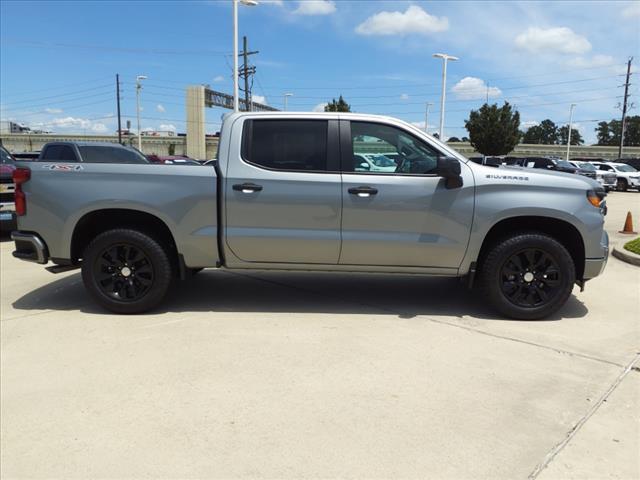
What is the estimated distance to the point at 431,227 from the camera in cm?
475

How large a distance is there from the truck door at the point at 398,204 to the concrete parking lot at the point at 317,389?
2.15 feet

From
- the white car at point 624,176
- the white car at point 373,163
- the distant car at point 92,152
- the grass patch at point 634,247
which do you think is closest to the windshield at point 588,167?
the white car at point 624,176

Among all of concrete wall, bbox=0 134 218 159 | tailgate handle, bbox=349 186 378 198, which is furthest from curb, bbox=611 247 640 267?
concrete wall, bbox=0 134 218 159

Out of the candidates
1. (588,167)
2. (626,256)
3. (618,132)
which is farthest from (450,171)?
(618,132)

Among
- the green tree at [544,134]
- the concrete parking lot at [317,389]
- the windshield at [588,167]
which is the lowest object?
the concrete parking lot at [317,389]

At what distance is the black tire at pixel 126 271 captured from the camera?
489 cm

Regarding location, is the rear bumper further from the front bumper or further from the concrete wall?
the concrete wall

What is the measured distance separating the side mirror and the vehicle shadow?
1329 millimetres

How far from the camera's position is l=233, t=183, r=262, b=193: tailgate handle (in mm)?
4711

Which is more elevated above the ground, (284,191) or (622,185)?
(284,191)

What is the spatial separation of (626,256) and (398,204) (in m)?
5.05

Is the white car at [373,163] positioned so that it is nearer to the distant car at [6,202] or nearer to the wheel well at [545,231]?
the wheel well at [545,231]

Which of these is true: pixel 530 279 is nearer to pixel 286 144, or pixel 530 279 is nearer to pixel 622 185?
pixel 286 144

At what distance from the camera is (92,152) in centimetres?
1138
